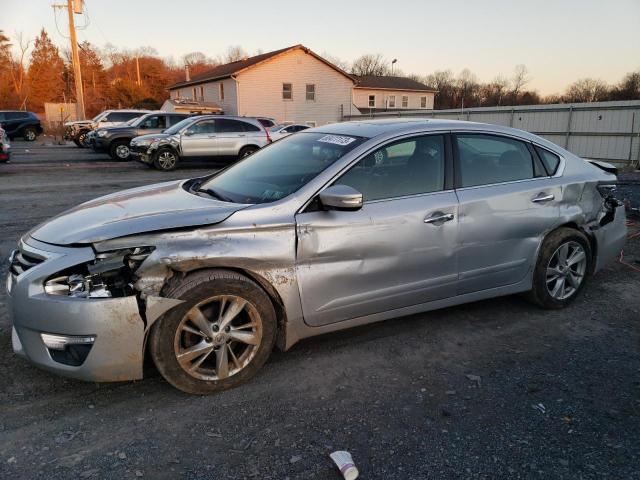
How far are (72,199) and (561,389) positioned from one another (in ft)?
30.9

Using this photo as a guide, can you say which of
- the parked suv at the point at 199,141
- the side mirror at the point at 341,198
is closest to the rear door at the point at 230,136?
the parked suv at the point at 199,141

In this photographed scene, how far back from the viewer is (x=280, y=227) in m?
3.16

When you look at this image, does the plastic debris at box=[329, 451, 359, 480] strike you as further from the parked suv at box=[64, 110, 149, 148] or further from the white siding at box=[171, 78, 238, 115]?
the white siding at box=[171, 78, 238, 115]

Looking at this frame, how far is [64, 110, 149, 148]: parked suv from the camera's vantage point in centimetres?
2373

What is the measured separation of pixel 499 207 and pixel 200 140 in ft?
44.9

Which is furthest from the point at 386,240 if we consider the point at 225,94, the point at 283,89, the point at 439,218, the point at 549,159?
the point at 225,94

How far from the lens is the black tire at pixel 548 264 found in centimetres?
423

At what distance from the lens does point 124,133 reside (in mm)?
18703

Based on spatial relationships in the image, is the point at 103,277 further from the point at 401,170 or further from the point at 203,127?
the point at 203,127

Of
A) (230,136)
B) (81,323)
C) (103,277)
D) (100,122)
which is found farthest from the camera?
(100,122)

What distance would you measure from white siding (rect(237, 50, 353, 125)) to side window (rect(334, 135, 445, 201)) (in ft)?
108

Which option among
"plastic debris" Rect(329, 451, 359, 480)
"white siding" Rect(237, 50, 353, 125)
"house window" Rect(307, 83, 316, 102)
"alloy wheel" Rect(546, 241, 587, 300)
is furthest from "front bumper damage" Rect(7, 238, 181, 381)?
"house window" Rect(307, 83, 316, 102)

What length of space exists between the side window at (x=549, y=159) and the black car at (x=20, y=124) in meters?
33.6

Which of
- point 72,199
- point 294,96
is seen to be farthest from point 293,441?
point 294,96
